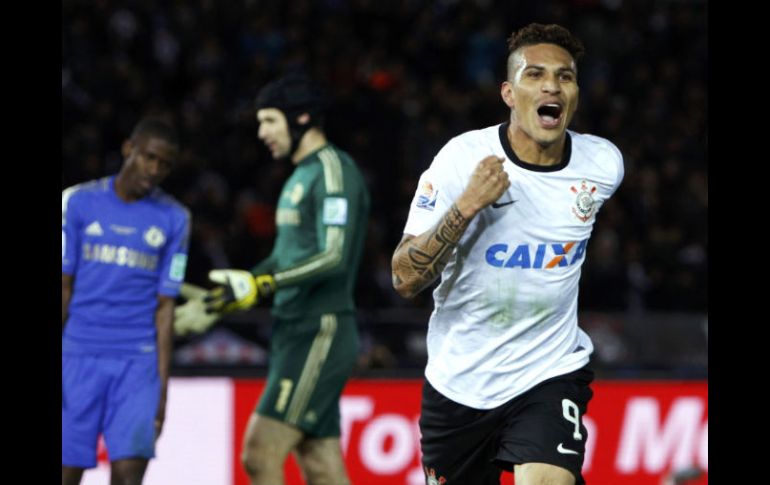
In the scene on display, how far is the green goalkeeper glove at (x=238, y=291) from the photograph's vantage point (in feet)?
23.4

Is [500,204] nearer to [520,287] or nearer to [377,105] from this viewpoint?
[520,287]

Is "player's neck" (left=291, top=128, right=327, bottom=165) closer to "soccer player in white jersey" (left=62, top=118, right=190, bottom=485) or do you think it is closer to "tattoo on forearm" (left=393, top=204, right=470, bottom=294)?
"soccer player in white jersey" (left=62, top=118, right=190, bottom=485)

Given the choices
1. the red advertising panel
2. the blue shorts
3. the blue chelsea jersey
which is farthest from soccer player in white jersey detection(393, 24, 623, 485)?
the red advertising panel

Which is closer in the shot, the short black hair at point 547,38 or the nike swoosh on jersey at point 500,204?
the nike swoosh on jersey at point 500,204

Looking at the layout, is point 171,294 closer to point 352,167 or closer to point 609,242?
point 352,167

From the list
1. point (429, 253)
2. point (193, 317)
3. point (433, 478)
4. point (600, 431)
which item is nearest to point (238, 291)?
point (193, 317)

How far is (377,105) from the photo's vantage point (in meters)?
14.5

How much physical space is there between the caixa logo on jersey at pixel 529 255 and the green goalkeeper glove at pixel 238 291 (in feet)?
7.30

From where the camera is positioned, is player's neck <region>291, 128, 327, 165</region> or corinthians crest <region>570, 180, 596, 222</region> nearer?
corinthians crest <region>570, 180, 596, 222</region>

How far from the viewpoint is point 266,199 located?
1342 centimetres

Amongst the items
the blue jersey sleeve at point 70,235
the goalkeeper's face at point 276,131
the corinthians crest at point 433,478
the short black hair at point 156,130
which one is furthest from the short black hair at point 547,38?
the blue jersey sleeve at point 70,235

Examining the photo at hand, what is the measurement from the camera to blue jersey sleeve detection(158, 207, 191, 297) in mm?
6750

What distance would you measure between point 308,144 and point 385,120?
23.0ft

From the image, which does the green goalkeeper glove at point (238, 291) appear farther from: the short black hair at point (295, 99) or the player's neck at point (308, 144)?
the short black hair at point (295, 99)
